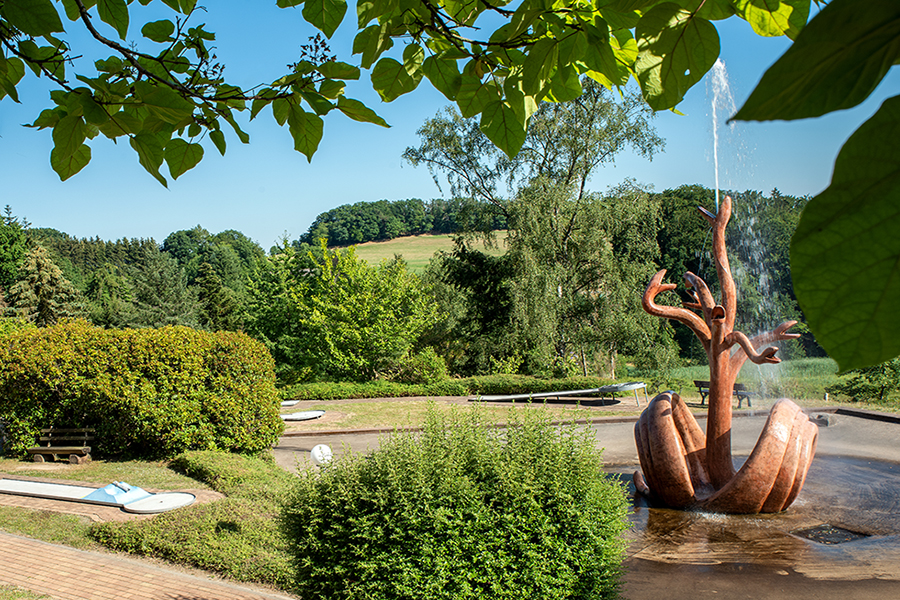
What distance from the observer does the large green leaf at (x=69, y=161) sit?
150 cm

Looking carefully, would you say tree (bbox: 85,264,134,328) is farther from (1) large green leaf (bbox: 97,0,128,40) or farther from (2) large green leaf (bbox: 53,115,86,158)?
(2) large green leaf (bbox: 53,115,86,158)

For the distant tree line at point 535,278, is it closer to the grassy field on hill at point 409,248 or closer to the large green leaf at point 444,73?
the large green leaf at point 444,73

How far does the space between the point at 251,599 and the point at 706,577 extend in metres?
4.57

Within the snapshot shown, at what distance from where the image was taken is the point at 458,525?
14.9 feet

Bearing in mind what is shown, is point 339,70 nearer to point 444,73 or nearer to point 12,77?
point 444,73

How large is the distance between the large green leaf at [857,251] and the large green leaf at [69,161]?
1693 mm

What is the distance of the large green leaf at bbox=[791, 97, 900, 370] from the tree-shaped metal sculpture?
7.59 meters

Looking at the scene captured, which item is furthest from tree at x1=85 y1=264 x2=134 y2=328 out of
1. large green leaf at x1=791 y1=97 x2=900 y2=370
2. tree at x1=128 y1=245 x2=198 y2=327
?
large green leaf at x1=791 y1=97 x2=900 y2=370

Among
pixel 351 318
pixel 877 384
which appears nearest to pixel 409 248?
pixel 351 318

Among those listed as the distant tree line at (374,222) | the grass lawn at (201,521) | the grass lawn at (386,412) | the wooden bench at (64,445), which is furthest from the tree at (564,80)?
the distant tree line at (374,222)

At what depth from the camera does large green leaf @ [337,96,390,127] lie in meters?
1.61

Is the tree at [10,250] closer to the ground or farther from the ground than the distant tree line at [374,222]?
closer to the ground

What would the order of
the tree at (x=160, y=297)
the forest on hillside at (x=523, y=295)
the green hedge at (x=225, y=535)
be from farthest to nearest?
the tree at (x=160, y=297)
the forest on hillside at (x=523, y=295)
the green hedge at (x=225, y=535)

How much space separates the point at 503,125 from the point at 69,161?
113cm
